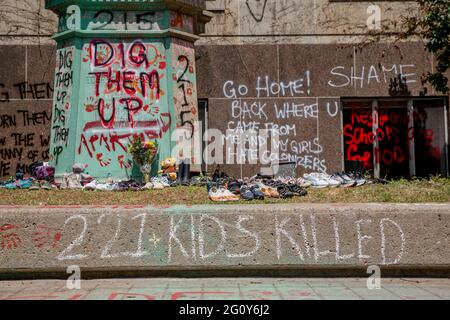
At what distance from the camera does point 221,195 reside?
7500mm

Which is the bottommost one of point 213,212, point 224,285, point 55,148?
point 224,285

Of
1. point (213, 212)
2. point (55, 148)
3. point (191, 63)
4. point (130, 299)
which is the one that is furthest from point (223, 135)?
point (130, 299)

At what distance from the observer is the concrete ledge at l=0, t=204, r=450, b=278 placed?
20.5 ft

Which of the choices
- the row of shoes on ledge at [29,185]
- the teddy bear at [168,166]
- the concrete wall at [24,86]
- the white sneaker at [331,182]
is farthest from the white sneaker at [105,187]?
the concrete wall at [24,86]

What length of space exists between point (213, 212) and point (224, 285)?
0.82 meters

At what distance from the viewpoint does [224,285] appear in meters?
6.08

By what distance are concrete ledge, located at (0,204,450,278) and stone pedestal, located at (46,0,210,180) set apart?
292 cm

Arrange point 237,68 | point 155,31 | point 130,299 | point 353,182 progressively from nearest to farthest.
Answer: point 130,299 < point 353,182 < point 155,31 < point 237,68

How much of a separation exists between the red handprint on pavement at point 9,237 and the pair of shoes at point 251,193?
2851 millimetres

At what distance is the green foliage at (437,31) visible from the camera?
36.3ft

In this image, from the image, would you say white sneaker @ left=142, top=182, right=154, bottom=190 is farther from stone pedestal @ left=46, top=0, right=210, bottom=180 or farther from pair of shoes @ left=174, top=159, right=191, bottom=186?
stone pedestal @ left=46, top=0, right=210, bottom=180

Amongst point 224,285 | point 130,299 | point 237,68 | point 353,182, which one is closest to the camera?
point 130,299

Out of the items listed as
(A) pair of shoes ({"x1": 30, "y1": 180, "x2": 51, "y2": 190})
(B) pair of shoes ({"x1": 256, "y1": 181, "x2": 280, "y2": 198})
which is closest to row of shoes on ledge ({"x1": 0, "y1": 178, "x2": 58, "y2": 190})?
(A) pair of shoes ({"x1": 30, "y1": 180, "x2": 51, "y2": 190})

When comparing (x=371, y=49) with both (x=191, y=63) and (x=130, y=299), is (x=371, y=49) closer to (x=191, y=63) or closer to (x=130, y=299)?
(x=191, y=63)
